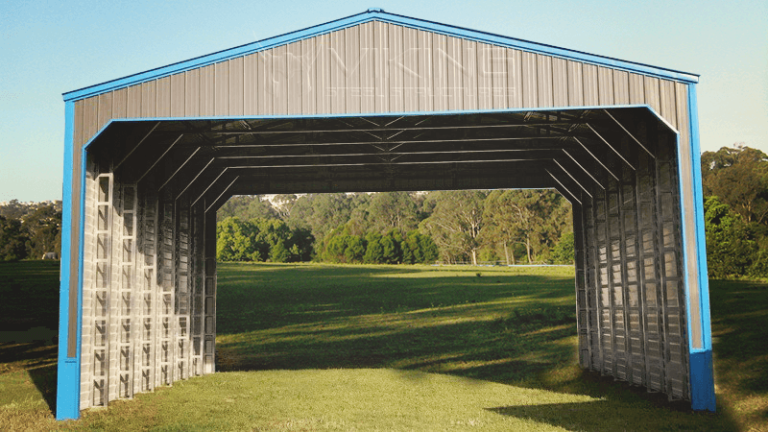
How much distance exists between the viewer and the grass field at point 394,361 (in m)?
14.4

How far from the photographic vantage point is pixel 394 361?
3094 centimetres

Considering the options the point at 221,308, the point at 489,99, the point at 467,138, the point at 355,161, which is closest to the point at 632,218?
the point at 467,138

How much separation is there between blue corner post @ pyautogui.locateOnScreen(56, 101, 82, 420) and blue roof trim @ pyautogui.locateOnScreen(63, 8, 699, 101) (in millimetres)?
1129

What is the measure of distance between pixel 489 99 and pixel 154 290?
1019cm

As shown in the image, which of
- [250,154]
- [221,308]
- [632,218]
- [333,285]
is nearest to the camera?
[632,218]

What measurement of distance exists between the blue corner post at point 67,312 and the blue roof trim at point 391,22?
1129 millimetres

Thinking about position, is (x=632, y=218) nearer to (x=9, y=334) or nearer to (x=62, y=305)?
(x=62, y=305)

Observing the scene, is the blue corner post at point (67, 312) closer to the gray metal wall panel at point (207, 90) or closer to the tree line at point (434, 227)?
the gray metal wall panel at point (207, 90)

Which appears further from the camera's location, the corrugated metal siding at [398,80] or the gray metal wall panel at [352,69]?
the gray metal wall panel at [352,69]

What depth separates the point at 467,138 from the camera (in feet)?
60.3

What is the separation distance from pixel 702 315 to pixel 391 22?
27.3ft

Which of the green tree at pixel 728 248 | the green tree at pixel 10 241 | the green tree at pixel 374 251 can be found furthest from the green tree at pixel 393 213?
the green tree at pixel 728 248

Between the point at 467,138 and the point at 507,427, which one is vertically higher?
the point at 467,138

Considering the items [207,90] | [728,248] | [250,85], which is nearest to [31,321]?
[207,90]
